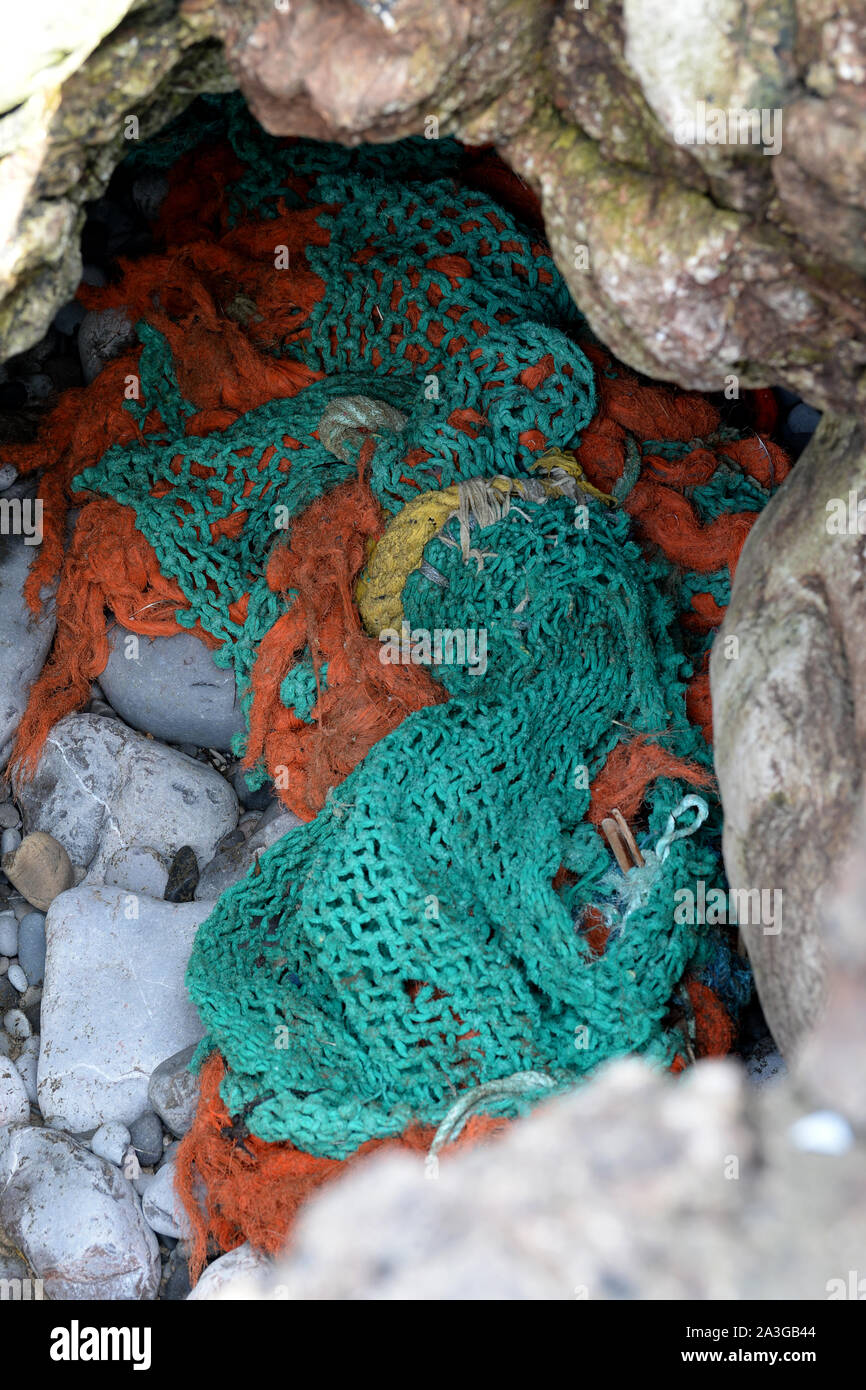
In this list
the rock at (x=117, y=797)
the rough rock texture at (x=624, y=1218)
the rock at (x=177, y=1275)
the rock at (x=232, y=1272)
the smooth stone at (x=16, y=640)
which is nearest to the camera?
the rough rock texture at (x=624, y=1218)

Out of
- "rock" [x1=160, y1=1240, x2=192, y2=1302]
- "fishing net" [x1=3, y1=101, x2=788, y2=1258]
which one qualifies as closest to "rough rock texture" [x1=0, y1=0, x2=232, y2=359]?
"fishing net" [x1=3, y1=101, x2=788, y2=1258]

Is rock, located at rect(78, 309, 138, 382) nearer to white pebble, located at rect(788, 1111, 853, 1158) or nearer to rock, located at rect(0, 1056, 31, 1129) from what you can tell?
rock, located at rect(0, 1056, 31, 1129)

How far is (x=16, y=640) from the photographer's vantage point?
4500 mm

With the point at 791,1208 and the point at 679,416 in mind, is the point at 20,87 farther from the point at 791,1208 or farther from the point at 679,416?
the point at 679,416

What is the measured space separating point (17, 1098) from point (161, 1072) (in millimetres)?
475

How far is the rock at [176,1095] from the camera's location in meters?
3.59

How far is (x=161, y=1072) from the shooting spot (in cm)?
367

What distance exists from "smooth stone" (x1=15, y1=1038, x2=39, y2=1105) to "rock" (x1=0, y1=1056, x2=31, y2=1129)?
23mm

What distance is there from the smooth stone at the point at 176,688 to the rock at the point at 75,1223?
155cm

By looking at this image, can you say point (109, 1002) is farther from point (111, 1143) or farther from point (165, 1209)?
point (165, 1209)

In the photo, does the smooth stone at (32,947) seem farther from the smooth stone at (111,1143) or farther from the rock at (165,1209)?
the rock at (165,1209)

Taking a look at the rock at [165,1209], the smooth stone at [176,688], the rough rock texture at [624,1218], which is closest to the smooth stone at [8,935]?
the smooth stone at [176,688]

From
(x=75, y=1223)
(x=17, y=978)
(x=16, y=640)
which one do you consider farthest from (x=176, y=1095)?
(x=16, y=640)

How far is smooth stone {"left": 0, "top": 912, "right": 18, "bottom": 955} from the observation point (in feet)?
13.5
